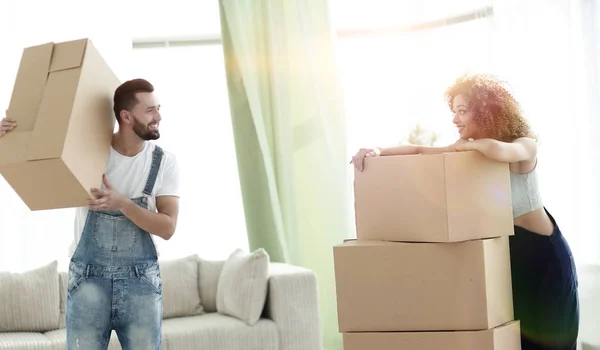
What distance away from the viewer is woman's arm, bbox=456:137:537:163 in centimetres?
231

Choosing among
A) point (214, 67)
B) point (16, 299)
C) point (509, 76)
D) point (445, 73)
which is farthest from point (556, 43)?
point (16, 299)

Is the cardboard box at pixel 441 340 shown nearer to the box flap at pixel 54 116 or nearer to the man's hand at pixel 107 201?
the man's hand at pixel 107 201

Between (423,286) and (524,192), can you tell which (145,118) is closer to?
(423,286)

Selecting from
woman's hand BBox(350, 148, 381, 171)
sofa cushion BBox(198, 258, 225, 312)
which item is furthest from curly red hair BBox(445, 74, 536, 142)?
sofa cushion BBox(198, 258, 225, 312)

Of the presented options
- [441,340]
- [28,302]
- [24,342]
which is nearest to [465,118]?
[441,340]

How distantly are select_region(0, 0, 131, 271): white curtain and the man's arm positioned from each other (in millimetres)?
2230

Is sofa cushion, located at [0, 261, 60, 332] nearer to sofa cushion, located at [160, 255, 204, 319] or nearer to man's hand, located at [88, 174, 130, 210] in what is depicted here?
sofa cushion, located at [160, 255, 204, 319]

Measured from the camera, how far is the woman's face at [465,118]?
8.15 ft

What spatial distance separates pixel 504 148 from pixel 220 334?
1.94 meters

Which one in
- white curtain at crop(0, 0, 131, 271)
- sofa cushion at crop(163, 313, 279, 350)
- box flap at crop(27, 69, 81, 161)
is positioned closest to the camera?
box flap at crop(27, 69, 81, 161)

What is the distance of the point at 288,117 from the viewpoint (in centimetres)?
467

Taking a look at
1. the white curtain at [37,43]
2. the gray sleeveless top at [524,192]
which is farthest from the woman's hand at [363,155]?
the white curtain at [37,43]

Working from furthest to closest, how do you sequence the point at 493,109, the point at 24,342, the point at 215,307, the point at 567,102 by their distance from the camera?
the point at 215,307 → the point at 567,102 → the point at 24,342 → the point at 493,109

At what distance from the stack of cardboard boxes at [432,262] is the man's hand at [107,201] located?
65cm
